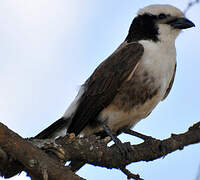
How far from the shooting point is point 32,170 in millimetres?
2891

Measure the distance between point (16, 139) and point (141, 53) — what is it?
1.98 metres

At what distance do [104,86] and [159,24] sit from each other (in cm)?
92

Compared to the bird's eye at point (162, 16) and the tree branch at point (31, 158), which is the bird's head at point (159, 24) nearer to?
the bird's eye at point (162, 16)

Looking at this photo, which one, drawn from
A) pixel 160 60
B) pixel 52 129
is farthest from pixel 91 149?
→ pixel 160 60

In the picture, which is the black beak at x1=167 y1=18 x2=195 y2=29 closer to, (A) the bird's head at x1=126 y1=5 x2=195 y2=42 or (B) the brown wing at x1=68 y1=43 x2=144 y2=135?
(A) the bird's head at x1=126 y1=5 x2=195 y2=42

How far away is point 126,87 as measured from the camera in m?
4.38

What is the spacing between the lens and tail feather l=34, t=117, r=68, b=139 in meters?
4.17

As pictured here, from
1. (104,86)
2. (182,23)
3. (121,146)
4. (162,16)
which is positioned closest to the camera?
(121,146)

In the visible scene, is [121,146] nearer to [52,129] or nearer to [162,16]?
[52,129]

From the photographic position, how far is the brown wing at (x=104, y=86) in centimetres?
436

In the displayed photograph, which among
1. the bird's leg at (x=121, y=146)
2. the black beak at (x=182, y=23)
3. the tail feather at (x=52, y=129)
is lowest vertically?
the bird's leg at (x=121, y=146)

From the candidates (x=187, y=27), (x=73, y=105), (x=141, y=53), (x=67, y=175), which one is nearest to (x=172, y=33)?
(x=187, y=27)

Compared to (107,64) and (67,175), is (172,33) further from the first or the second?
(67,175)

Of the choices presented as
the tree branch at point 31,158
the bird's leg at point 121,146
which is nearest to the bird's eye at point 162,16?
the bird's leg at point 121,146
